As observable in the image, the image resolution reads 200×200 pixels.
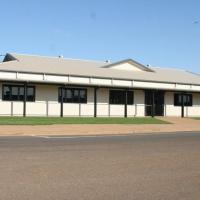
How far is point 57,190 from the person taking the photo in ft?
30.8

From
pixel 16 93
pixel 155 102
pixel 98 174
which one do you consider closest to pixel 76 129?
pixel 16 93

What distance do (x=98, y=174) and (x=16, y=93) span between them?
29.0 metres

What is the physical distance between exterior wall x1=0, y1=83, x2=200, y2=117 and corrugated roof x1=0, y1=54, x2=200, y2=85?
4.69 ft

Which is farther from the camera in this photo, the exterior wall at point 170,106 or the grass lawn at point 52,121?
the exterior wall at point 170,106

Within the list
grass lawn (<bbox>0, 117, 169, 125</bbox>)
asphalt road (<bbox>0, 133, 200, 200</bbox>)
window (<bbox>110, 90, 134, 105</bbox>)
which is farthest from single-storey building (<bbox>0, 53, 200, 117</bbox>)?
asphalt road (<bbox>0, 133, 200, 200</bbox>)

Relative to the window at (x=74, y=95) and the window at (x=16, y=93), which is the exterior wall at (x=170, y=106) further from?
the window at (x=16, y=93)

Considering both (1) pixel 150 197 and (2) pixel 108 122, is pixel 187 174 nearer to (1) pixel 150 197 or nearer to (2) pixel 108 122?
(1) pixel 150 197

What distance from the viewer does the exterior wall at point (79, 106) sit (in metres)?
39.8

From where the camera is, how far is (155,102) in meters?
48.8

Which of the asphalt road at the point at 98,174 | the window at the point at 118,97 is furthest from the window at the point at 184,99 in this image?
the asphalt road at the point at 98,174

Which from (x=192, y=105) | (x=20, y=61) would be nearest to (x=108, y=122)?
(x=20, y=61)

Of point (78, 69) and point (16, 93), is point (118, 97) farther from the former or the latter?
point (16, 93)

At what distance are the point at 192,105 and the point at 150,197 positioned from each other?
43.0m

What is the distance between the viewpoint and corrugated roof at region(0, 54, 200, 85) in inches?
1606
